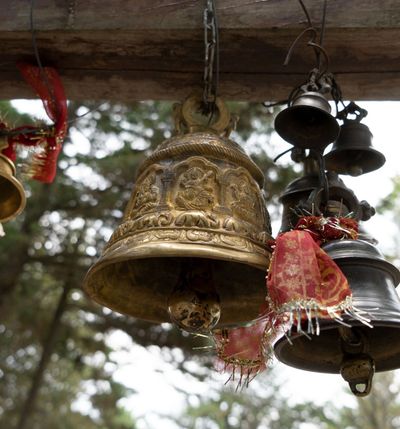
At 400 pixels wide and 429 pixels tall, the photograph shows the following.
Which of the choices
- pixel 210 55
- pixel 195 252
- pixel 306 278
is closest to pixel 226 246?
pixel 195 252

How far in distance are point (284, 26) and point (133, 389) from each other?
35.1 feet

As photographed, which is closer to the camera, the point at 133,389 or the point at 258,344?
the point at 258,344

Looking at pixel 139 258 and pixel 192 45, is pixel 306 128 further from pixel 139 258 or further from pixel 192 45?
pixel 139 258

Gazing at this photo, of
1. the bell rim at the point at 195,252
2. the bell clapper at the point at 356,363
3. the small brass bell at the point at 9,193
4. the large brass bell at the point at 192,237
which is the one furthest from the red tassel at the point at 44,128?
the bell clapper at the point at 356,363

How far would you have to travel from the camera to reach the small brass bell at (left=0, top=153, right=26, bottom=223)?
2.59 m

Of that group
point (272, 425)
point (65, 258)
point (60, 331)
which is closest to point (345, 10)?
point (65, 258)

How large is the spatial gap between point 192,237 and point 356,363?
69 cm

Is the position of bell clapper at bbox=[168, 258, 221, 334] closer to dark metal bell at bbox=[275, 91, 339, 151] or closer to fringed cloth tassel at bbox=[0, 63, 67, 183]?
dark metal bell at bbox=[275, 91, 339, 151]

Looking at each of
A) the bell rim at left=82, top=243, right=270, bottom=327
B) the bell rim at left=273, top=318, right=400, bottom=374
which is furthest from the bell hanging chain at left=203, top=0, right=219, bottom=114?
the bell rim at left=273, top=318, right=400, bottom=374

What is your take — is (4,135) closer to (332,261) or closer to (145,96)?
(145,96)

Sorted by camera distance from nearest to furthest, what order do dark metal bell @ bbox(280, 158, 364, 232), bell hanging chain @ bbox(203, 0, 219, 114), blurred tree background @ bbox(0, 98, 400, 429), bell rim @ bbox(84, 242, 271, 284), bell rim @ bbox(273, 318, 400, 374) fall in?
bell rim @ bbox(273, 318, 400, 374) < bell rim @ bbox(84, 242, 271, 284) < dark metal bell @ bbox(280, 158, 364, 232) < bell hanging chain @ bbox(203, 0, 219, 114) < blurred tree background @ bbox(0, 98, 400, 429)

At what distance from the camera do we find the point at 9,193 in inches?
109

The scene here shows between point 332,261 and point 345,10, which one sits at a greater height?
point 345,10

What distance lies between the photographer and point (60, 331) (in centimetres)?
966
